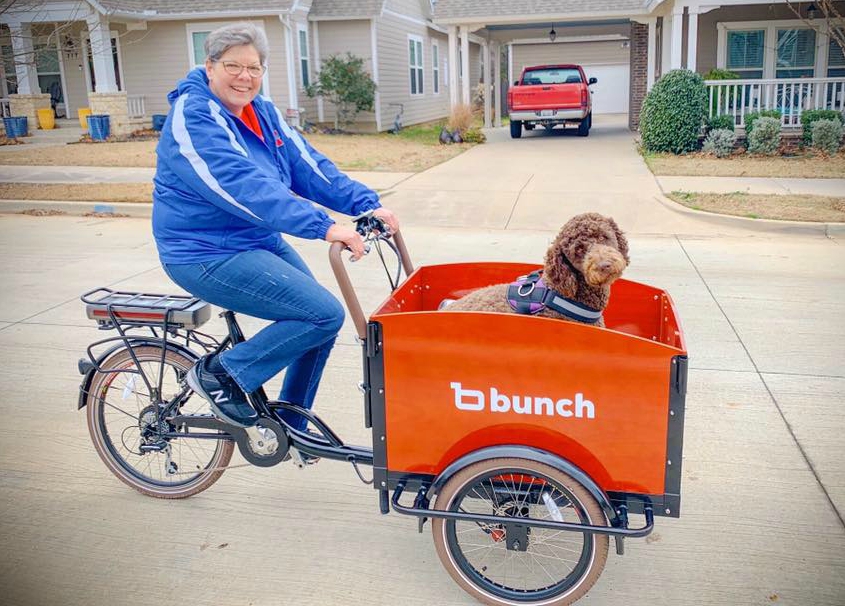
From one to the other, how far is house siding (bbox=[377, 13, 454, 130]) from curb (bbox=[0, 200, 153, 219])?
44.0 ft

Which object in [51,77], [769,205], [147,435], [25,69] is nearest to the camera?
[147,435]

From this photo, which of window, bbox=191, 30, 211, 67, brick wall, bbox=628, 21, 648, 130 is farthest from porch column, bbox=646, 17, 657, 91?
window, bbox=191, 30, 211, 67

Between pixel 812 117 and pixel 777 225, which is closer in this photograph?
pixel 777 225

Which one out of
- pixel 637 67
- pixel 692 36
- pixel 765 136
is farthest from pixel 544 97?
pixel 765 136

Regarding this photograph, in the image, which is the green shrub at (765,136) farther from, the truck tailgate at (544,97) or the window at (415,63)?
the window at (415,63)

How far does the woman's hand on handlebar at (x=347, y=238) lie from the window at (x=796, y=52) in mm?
18620

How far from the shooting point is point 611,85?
34719 millimetres

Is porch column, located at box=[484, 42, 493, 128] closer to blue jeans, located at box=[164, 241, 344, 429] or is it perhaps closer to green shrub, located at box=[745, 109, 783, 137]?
green shrub, located at box=[745, 109, 783, 137]

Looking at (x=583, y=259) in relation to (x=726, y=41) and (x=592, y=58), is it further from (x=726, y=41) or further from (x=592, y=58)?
(x=592, y=58)

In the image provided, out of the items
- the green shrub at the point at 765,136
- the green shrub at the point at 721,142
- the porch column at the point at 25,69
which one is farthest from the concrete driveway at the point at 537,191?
the porch column at the point at 25,69

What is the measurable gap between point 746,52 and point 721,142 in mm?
5131

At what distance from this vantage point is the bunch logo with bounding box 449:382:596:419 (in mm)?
2531

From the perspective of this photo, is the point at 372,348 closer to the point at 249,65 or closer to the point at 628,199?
the point at 249,65

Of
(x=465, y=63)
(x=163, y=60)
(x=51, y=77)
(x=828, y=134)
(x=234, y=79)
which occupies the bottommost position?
(x=828, y=134)
